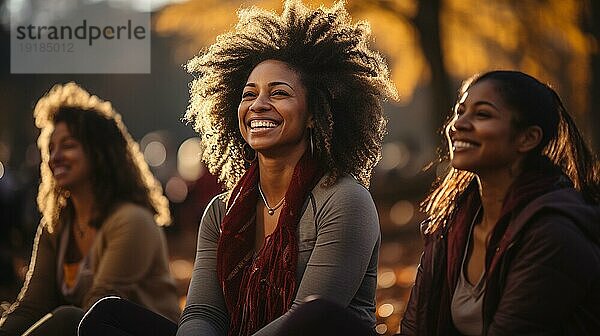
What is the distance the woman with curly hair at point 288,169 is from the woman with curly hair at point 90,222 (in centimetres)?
67

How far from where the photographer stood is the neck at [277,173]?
149 inches

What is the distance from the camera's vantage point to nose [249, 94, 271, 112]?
12.3 ft

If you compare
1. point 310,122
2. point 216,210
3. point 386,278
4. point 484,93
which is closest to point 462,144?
point 484,93

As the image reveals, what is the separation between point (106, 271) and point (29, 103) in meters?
1.76

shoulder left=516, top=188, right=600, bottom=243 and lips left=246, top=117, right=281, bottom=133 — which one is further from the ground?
lips left=246, top=117, right=281, bottom=133

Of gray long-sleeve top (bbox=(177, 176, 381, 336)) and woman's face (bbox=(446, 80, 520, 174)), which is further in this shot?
gray long-sleeve top (bbox=(177, 176, 381, 336))

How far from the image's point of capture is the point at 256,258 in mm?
3736

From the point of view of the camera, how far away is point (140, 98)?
6551 mm

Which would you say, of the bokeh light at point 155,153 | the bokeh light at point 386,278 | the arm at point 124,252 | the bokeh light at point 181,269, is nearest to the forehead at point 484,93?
the arm at point 124,252

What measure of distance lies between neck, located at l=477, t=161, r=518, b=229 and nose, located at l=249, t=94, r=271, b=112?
29.1 inches

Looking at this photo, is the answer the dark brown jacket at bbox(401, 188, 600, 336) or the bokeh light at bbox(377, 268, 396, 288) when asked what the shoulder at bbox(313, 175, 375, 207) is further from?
the bokeh light at bbox(377, 268, 396, 288)

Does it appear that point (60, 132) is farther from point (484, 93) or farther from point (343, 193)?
point (484, 93)

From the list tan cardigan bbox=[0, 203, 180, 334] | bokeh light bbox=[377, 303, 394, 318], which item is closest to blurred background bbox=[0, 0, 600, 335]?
bokeh light bbox=[377, 303, 394, 318]

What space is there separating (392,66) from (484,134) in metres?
6.77
